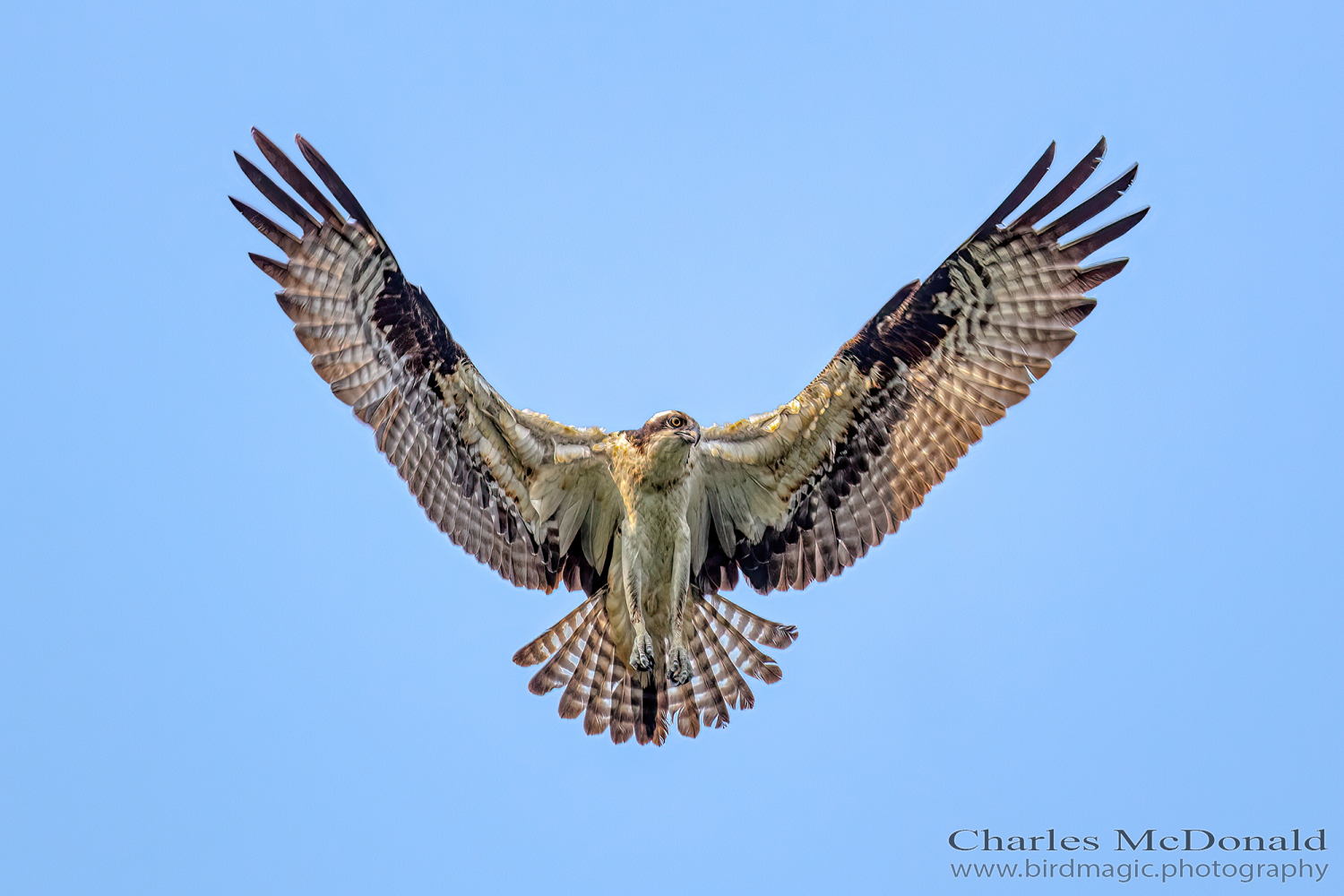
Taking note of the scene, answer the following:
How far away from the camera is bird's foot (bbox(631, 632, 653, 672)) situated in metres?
10.7

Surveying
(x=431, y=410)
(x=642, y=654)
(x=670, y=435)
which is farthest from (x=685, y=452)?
(x=431, y=410)

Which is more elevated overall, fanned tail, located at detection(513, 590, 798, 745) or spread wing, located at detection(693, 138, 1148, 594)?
spread wing, located at detection(693, 138, 1148, 594)

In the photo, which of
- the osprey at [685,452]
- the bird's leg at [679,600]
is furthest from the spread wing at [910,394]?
the bird's leg at [679,600]

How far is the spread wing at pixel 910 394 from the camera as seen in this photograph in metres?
10.5

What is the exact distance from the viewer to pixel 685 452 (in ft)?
34.3

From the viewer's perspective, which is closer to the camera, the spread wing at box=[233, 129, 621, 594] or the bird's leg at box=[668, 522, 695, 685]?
the spread wing at box=[233, 129, 621, 594]

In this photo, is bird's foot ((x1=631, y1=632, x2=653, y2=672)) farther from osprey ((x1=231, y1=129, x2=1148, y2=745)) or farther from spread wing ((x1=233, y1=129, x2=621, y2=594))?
spread wing ((x1=233, y1=129, x2=621, y2=594))

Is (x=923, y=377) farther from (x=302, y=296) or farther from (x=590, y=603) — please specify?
(x=302, y=296)

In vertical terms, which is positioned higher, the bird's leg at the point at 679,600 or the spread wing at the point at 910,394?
the spread wing at the point at 910,394

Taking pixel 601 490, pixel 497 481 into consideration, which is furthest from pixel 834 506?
pixel 497 481

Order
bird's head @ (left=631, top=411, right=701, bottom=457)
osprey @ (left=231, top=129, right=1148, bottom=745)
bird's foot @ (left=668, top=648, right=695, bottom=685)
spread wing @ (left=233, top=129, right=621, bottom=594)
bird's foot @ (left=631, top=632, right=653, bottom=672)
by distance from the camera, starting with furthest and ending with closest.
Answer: bird's foot @ (left=668, top=648, right=695, bottom=685), bird's foot @ (left=631, top=632, right=653, bottom=672), bird's head @ (left=631, top=411, right=701, bottom=457), osprey @ (left=231, top=129, right=1148, bottom=745), spread wing @ (left=233, top=129, right=621, bottom=594)

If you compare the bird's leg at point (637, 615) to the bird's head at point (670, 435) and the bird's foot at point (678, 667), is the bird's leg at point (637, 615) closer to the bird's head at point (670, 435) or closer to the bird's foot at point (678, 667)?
the bird's foot at point (678, 667)

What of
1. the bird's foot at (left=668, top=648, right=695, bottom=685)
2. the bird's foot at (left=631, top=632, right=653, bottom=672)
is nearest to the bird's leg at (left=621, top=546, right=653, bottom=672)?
the bird's foot at (left=631, top=632, right=653, bottom=672)

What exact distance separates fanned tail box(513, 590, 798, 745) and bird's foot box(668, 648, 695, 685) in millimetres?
286
